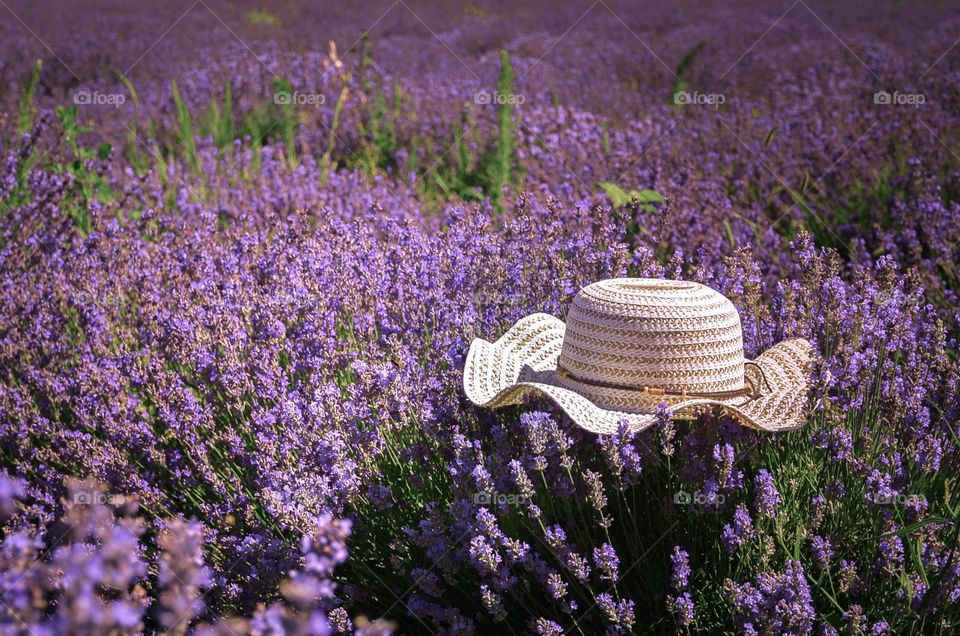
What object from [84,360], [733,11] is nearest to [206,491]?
[84,360]

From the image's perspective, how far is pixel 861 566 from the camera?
1961 mm

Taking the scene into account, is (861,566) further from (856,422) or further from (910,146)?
(910,146)

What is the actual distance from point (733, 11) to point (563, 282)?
13125mm
